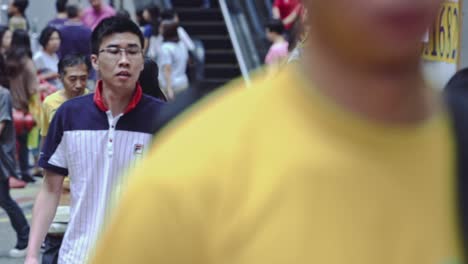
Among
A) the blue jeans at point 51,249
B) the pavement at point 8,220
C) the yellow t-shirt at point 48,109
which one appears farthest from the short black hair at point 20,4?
the blue jeans at point 51,249

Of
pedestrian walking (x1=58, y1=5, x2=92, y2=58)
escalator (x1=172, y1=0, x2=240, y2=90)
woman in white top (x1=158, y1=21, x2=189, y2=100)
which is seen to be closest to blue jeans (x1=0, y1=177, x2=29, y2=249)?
pedestrian walking (x1=58, y1=5, x2=92, y2=58)

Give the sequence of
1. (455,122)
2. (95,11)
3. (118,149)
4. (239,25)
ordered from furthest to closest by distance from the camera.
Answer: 1. (239,25)
2. (95,11)
3. (118,149)
4. (455,122)

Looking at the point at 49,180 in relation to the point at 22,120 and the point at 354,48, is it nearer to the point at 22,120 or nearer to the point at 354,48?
the point at 354,48

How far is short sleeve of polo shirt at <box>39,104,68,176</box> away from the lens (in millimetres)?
5406

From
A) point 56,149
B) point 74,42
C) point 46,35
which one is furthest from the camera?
point 46,35

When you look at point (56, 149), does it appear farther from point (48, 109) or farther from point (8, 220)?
point (8, 220)

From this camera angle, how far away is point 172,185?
4.64 ft

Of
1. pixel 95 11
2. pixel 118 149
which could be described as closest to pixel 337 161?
pixel 118 149

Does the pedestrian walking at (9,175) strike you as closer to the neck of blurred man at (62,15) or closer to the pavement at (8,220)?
the pavement at (8,220)

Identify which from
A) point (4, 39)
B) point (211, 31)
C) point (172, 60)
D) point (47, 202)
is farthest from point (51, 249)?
point (211, 31)

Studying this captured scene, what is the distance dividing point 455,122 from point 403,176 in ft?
0.55

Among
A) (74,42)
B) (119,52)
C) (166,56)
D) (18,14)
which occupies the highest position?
(18,14)

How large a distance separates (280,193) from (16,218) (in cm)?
933

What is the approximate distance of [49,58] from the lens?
15664 mm
